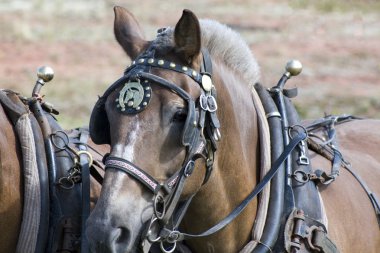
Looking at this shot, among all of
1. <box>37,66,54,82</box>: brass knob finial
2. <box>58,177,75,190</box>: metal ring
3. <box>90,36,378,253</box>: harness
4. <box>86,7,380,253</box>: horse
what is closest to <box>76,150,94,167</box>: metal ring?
<box>58,177,75,190</box>: metal ring

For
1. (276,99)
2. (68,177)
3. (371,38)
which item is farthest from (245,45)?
A: (371,38)

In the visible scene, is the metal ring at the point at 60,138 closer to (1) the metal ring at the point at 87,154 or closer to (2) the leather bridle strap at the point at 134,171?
(1) the metal ring at the point at 87,154

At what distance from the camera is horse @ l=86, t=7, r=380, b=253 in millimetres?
3785

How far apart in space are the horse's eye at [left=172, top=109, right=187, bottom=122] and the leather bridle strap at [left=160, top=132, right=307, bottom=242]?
448 mm

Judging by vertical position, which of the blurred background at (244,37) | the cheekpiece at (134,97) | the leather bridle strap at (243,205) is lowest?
the leather bridle strap at (243,205)

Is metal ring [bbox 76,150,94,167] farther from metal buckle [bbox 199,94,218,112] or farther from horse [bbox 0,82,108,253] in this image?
metal buckle [bbox 199,94,218,112]

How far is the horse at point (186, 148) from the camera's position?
3785 mm

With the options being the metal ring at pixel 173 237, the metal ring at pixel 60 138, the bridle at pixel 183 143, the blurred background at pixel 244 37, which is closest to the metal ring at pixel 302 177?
the bridle at pixel 183 143

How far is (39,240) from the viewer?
14.6 feet

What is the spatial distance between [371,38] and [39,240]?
21.6m

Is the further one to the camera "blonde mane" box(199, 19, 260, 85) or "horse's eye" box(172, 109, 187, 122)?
"blonde mane" box(199, 19, 260, 85)

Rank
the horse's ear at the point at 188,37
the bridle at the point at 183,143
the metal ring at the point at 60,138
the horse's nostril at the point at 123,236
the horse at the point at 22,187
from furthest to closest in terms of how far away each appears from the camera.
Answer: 1. the metal ring at the point at 60,138
2. the horse at the point at 22,187
3. the horse's ear at the point at 188,37
4. the bridle at the point at 183,143
5. the horse's nostril at the point at 123,236

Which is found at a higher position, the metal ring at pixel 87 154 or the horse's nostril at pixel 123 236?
the metal ring at pixel 87 154

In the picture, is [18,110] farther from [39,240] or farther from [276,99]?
[276,99]
